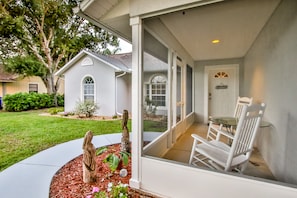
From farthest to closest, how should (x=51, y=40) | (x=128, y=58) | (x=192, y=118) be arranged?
(x=51, y=40) → (x=128, y=58) → (x=192, y=118)

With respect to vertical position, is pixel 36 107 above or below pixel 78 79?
below

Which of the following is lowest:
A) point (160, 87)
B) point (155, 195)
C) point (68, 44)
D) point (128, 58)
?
point (155, 195)

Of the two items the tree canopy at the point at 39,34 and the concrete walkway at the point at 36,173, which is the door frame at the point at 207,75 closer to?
the concrete walkway at the point at 36,173

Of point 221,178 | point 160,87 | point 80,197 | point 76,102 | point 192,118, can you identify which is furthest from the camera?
point 76,102

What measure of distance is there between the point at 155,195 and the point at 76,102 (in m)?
8.36

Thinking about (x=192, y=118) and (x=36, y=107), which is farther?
(x=36, y=107)

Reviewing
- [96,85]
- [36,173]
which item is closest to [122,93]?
[96,85]

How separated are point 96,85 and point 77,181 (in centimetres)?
732

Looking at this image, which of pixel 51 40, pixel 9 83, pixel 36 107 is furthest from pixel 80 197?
pixel 9 83

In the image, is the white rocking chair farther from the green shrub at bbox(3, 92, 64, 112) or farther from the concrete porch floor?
the green shrub at bbox(3, 92, 64, 112)

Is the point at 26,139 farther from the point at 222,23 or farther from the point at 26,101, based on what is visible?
the point at 26,101

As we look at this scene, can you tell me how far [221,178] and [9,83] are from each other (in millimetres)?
17610

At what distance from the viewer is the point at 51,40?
12469 mm

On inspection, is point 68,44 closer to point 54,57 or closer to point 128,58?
point 54,57
